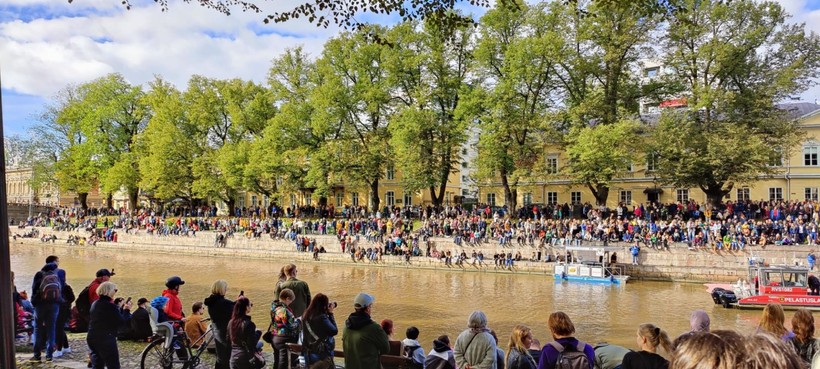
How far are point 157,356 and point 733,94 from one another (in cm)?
3409

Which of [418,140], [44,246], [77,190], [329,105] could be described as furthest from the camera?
[77,190]

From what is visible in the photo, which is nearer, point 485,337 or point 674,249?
point 485,337

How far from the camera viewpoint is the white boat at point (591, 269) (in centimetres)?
2562

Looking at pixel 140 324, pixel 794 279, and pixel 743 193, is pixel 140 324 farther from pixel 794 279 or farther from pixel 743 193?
pixel 743 193

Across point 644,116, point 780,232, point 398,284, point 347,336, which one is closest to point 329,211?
point 398,284

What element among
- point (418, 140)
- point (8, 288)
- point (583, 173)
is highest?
point (418, 140)

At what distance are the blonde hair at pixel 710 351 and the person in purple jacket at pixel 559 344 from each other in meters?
3.19

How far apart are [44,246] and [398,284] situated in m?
37.3

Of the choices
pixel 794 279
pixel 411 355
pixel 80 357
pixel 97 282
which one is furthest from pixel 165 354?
pixel 794 279

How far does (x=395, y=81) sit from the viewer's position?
130 feet

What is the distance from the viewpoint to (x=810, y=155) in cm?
3859

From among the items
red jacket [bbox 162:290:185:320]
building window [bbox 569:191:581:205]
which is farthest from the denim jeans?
building window [bbox 569:191:581:205]

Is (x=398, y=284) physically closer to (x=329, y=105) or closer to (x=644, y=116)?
(x=329, y=105)

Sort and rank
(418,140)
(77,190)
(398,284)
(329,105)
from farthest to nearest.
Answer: (77,190), (329,105), (418,140), (398,284)
